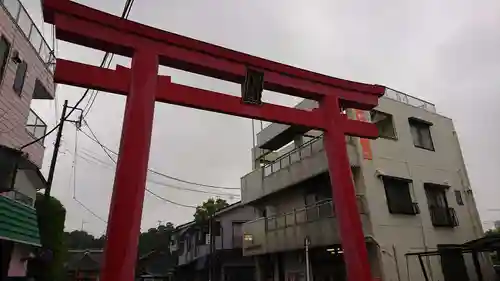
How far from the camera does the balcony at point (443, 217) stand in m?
14.7

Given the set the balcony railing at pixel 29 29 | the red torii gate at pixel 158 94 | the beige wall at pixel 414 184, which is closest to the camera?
the red torii gate at pixel 158 94

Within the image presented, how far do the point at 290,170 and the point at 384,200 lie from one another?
14.6ft

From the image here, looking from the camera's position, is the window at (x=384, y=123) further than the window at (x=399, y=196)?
Yes

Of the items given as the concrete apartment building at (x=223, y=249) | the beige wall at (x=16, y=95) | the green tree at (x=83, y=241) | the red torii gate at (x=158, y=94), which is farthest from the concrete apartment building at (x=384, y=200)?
the green tree at (x=83, y=241)

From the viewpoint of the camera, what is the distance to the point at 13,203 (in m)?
9.68

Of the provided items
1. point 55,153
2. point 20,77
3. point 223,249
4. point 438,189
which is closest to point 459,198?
point 438,189

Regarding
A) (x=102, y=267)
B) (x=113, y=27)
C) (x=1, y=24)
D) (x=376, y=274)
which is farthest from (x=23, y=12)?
(x=376, y=274)

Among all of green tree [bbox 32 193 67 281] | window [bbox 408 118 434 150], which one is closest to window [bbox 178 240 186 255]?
green tree [bbox 32 193 67 281]

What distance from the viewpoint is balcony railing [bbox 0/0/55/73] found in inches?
448

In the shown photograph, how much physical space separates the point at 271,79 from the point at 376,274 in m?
8.26

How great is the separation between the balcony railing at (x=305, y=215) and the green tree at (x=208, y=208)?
620 inches

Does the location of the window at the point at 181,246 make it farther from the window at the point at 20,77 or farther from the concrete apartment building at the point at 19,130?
the window at the point at 20,77

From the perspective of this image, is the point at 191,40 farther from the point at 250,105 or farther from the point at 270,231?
the point at 270,231

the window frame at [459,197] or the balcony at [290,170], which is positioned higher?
the balcony at [290,170]
